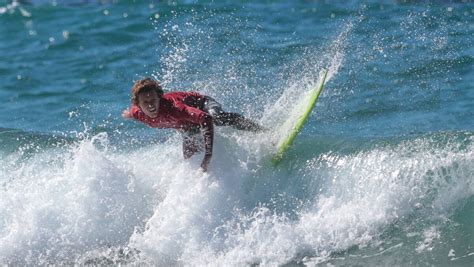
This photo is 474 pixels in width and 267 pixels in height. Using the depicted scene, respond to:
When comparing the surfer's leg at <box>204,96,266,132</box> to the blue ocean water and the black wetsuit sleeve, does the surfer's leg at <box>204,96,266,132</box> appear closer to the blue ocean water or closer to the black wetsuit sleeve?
the blue ocean water

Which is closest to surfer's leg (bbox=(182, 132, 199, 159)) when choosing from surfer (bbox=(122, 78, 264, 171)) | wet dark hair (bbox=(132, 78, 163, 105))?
surfer (bbox=(122, 78, 264, 171))

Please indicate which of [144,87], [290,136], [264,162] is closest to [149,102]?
[144,87]

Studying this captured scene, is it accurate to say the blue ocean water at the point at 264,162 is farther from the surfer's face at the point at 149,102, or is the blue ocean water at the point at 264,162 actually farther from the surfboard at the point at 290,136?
the surfer's face at the point at 149,102

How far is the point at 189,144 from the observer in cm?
711

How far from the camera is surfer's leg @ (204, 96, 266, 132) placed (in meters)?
7.10

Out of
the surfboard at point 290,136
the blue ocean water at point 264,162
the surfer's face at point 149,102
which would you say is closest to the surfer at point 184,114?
the surfer's face at point 149,102

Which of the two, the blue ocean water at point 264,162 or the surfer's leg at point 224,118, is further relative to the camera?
the surfer's leg at point 224,118

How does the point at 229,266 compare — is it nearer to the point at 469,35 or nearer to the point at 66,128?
the point at 66,128

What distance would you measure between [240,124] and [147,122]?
3.03ft

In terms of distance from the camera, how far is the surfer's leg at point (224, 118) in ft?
23.3

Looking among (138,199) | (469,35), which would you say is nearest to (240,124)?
(138,199)

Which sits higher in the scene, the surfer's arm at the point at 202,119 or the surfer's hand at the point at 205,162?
the surfer's arm at the point at 202,119

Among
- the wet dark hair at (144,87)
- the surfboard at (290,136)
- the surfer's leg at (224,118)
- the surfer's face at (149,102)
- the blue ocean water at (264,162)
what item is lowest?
the blue ocean water at (264,162)

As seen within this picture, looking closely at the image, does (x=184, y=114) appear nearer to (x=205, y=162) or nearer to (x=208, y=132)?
(x=208, y=132)
